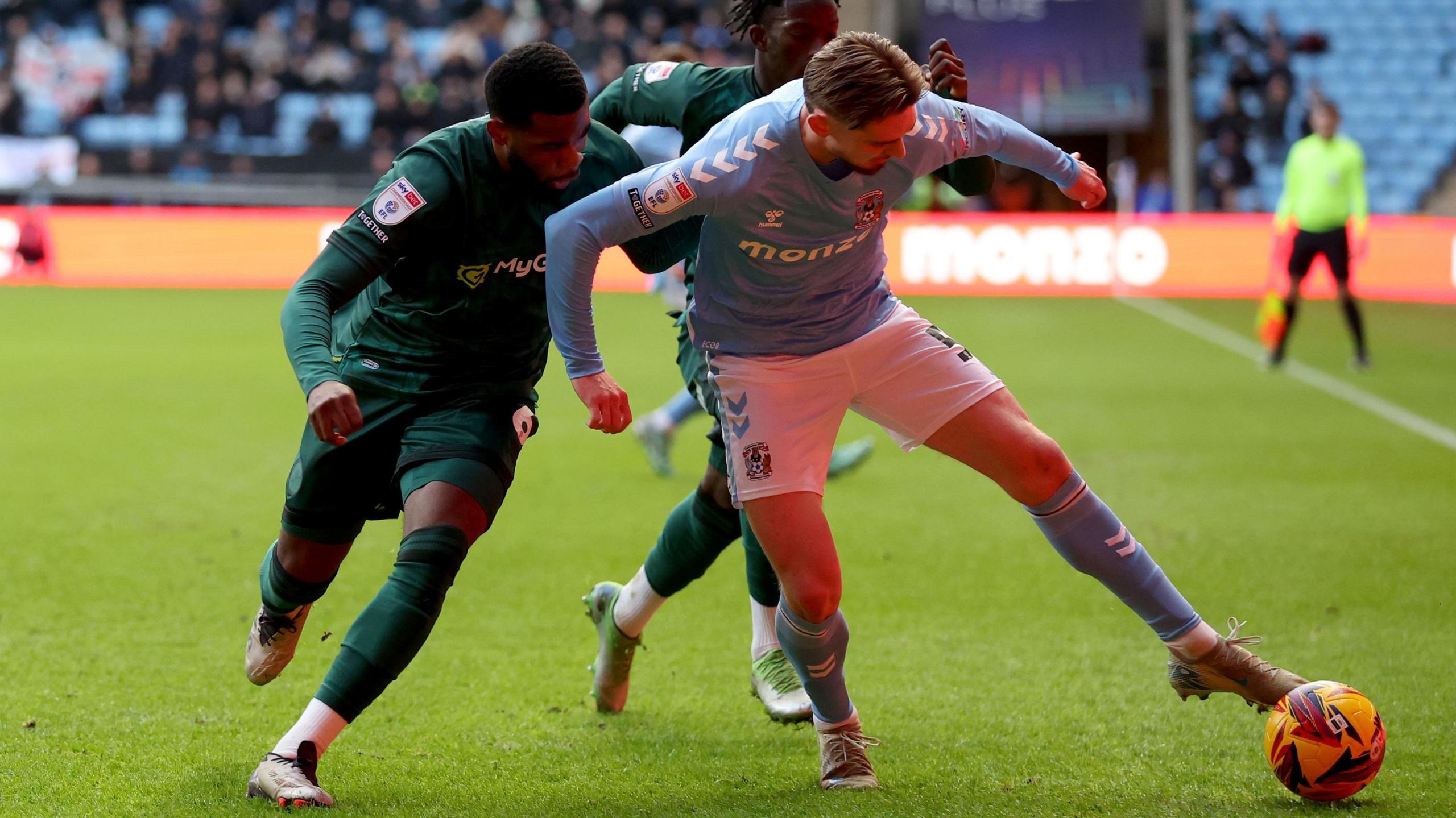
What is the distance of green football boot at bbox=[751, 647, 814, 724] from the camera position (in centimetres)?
421

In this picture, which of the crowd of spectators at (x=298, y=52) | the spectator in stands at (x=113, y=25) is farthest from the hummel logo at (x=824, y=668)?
the spectator in stands at (x=113, y=25)

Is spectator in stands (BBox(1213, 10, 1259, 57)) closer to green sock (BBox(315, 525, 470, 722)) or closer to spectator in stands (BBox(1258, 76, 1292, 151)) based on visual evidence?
spectator in stands (BBox(1258, 76, 1292, 151))

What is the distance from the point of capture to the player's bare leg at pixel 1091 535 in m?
3.61

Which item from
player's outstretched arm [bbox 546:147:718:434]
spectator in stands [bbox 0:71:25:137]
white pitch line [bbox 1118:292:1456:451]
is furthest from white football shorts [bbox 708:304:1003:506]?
spectator in stands [bbox 0:71:25:137]

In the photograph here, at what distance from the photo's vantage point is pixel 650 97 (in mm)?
4250

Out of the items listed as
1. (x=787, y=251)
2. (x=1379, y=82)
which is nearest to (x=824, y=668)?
(x=787, y=251)

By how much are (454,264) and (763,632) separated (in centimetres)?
148

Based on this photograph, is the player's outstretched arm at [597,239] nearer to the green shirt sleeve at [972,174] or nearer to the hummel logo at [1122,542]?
the green shirt sleeve at [972,174]

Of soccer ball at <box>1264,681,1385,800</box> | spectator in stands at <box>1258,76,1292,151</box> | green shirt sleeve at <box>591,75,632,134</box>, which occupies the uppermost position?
green shirt sleeve at <box>591,75,632,134</box>

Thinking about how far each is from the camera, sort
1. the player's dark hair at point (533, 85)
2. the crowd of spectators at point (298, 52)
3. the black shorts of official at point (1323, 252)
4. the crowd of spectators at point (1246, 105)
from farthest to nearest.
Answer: the crowd of spectators at point (1246, 105), the crowd of spectators at point (298, 52), the black shorts of official at point (1323, 252), the player's dark hair at point (533, 85)

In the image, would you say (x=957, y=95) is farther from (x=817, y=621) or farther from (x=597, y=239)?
(x=817, y=621)

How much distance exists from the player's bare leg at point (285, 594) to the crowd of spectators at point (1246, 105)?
816 inches

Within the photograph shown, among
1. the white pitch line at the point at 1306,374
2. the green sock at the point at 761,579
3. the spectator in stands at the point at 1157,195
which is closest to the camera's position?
the green sock at the point at 761,579

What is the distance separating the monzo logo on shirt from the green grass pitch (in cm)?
121
